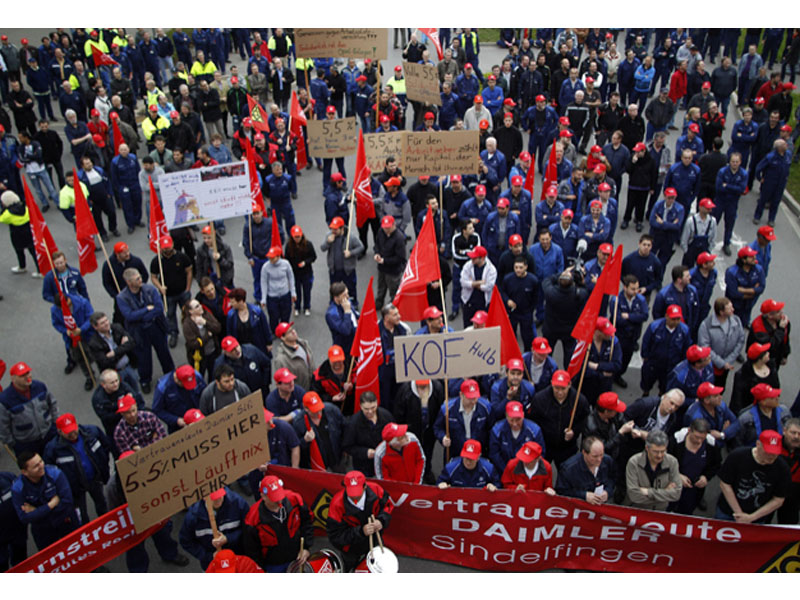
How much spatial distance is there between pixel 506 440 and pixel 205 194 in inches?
226

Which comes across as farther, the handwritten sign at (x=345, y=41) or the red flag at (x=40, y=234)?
the handwritten sign at (x=345, y=41)

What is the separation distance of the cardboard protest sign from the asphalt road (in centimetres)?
215

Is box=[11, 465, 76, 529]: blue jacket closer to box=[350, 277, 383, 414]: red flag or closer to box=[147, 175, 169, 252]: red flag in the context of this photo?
box=[350, 277, 383, 414]: red flag

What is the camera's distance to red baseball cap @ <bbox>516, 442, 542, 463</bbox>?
21.6 feet

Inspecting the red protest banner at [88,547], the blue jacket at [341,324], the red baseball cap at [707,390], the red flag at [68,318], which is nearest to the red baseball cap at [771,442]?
the red baseball cap at [707,390]

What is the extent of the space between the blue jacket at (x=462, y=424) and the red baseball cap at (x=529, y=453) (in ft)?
2.80

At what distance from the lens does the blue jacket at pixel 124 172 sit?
13719mm

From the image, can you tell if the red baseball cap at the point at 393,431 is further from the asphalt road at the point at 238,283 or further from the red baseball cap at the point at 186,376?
the red baseball cap at the point at 186,376

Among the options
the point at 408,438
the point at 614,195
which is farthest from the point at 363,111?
the point at 408,438

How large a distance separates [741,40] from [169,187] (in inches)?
898

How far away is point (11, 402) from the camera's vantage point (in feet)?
25.4

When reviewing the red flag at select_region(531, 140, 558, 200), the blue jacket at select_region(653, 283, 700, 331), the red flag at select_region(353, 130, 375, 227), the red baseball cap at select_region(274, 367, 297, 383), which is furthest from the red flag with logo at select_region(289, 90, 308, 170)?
the blue jacket at select_region(653, 283, 700, 331)

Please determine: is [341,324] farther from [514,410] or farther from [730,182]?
[730,182]

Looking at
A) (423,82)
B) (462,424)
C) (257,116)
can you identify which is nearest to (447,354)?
(462,424)
